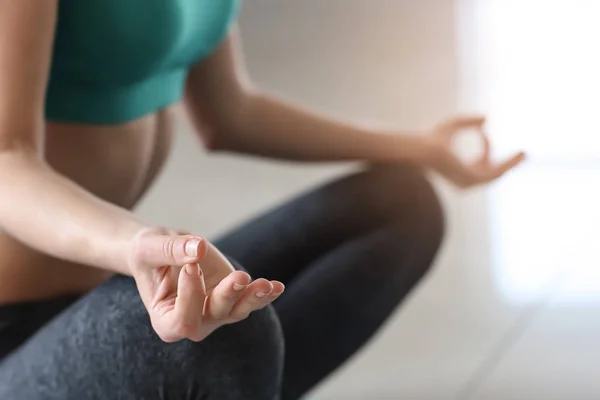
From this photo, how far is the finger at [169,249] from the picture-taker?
0.42 metres

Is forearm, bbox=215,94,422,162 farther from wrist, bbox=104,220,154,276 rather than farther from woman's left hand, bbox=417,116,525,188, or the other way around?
wrist, bbox=104,220,154,276

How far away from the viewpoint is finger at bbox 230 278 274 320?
43cm

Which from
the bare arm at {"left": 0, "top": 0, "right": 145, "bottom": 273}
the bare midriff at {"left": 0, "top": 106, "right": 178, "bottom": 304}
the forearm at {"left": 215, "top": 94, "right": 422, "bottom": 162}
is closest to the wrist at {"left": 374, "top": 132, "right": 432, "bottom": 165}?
the forearm at {"left": 215, "top": 94, "right": 422, "bottom": 162}

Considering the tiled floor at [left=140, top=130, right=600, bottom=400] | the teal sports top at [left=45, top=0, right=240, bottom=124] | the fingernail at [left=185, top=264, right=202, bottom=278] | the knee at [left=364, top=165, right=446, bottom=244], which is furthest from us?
the tiled floor at [left=140, top=130, right=600, bottom=400]

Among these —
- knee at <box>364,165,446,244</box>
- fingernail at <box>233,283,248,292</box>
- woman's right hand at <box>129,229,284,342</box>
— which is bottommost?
knee at <box>364,165,446,244</box>

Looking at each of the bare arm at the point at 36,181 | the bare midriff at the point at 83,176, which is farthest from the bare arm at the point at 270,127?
the bare arm at the point at 36,181

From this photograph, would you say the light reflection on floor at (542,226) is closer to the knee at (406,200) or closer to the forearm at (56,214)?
the knee at (406,200)

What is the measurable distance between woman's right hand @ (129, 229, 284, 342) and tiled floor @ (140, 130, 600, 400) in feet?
2.70

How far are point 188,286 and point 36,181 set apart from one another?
16 cm

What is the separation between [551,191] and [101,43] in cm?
93

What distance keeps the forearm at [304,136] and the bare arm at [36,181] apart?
0.33 metres

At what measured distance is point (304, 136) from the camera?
0.86 metres

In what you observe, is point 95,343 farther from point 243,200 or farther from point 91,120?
point 243,200

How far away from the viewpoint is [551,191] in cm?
133
